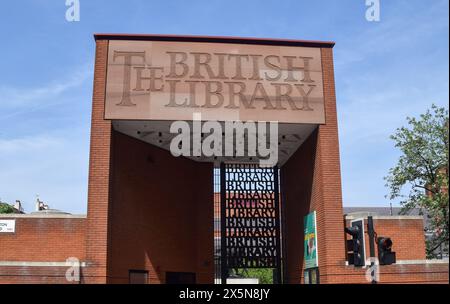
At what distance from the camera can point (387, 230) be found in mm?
21203

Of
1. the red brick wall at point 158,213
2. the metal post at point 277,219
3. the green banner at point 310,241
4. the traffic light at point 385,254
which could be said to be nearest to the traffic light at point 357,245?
the traffic light at point 385,254

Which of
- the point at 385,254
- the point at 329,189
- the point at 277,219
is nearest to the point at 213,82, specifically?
the point at 329,189

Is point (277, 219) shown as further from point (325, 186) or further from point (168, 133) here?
point (168, 133)

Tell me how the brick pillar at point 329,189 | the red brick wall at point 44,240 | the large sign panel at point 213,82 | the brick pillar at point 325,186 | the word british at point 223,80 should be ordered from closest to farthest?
the brick pillar at point 329,189
the brick pillar at point 325,186
the large sign panel at point 213,82
the word british at point 223,80
the red brick wall at point 44,240

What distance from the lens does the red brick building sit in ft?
62.9

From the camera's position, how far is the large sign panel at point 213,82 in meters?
19.8

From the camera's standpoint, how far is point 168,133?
71.6ft

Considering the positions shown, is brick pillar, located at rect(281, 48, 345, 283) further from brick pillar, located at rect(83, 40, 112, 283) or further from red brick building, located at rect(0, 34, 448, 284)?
brick pillar, located at rect(83, 40, 112, 283)

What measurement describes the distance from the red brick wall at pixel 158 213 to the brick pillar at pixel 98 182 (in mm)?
1094

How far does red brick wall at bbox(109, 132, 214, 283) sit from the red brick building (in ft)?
0.27

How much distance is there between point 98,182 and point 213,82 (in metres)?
5.58

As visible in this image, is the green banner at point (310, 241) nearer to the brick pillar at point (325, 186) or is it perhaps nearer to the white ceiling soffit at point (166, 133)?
the brick pillar at point (325, 186)

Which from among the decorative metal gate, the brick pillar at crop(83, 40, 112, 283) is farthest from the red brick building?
the decorative metal gate

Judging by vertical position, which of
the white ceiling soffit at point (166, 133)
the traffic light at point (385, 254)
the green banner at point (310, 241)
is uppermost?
the white ceiling soffit at point (166, 133)
